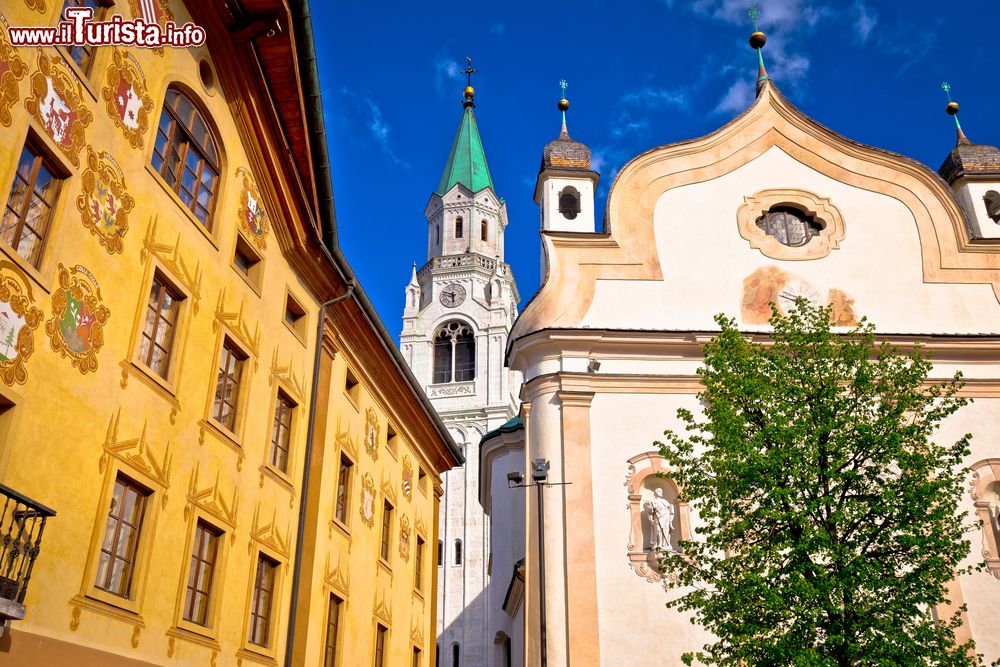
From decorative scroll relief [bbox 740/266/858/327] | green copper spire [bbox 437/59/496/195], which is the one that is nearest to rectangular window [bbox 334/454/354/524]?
decorative scroll relief [bbox 740/266/858/327]

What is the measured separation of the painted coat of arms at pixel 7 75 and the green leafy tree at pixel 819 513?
11158 mm

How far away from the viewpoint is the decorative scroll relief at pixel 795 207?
24.9 metres

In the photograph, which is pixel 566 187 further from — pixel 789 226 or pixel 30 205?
pixel 30 205

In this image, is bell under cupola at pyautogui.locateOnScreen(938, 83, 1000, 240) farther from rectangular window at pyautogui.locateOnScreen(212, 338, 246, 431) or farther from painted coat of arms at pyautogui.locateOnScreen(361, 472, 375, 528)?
rectangular window at pyautogui.locateOnScreen(212, 338, 246, 431)

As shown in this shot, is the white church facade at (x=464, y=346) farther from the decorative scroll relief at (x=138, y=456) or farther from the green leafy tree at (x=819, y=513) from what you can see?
A: the decorative scroll relief at (x=138, y=456)

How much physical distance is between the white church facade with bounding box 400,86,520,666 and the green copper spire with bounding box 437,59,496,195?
0.09 metres

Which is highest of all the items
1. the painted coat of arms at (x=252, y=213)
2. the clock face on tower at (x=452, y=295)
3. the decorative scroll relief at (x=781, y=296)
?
the clock face on tower at (x=452, y=295)

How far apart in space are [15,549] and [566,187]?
19.6 m

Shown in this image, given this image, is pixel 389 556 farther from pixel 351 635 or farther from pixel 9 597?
pixel 9 597

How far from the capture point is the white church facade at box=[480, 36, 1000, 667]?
2062 cm

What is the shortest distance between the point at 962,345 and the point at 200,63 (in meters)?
18.9

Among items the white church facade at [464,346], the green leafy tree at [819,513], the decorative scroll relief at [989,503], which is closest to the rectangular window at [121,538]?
the green leafy tree at [819,513]

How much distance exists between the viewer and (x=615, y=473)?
21.9 metres

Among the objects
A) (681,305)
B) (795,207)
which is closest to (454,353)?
(795,207)
